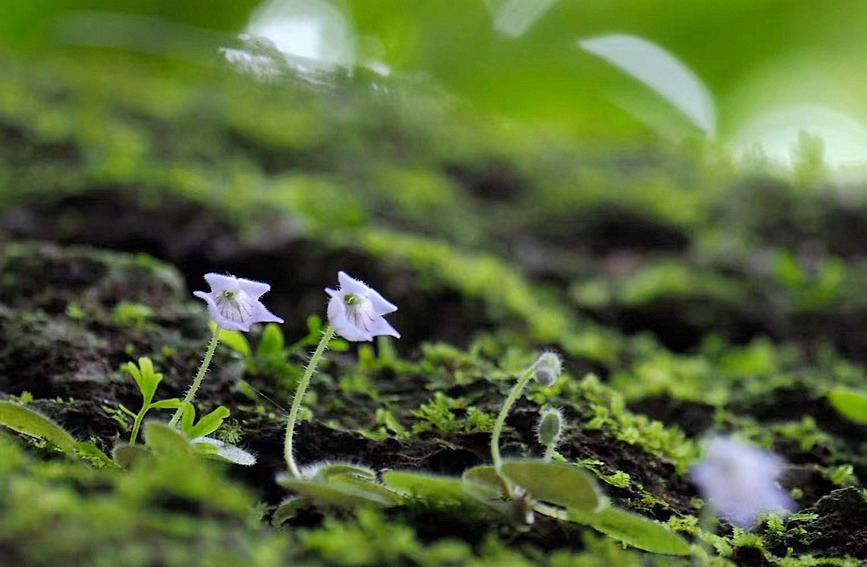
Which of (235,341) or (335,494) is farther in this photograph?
(235,341)

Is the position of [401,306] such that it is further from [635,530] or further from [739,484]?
[635,530]

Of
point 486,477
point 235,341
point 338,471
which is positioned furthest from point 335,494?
point 235,341

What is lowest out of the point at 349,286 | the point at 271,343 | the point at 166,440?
the point at 166,440

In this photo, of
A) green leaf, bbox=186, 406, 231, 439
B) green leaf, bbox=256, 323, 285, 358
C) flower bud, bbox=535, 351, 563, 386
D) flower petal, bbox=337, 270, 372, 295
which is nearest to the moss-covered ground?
green leaf, bbox=256, 323, 285, 358

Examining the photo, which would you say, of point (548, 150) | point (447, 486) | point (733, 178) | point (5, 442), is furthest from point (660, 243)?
point (5, 442)

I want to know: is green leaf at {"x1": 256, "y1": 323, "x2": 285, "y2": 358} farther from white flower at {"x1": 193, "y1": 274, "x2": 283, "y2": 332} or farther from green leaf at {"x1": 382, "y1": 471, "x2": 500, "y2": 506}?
green leaf at {"x1": 382, "y1": 471, "x2": 500, "y2": 506}

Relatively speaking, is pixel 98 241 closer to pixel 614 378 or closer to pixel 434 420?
pixel 434 420

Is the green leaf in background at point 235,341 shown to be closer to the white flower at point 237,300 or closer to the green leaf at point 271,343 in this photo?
the green leaf at point 271,343
